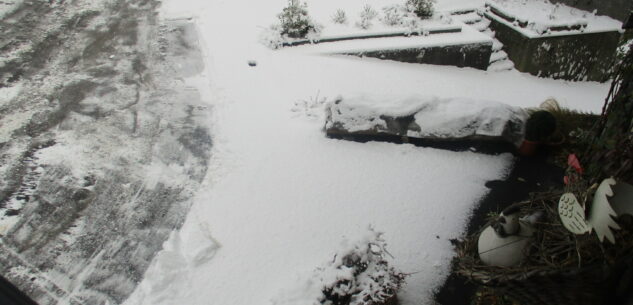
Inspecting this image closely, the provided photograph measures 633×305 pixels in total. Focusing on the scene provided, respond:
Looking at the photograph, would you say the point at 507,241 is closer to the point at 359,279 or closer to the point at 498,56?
the point at 359,279

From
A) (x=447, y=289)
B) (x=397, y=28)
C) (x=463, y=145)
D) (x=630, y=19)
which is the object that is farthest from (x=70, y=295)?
(x=397, y=28)

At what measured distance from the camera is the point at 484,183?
4.20 meters

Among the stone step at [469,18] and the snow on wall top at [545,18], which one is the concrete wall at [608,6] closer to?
the snow on wall top at [545,18]

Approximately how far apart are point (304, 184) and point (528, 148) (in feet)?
8.97

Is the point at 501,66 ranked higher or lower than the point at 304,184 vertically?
higher

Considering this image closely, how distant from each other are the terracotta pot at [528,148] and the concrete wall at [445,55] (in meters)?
2.90

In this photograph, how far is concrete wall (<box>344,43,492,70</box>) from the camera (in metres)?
6.79

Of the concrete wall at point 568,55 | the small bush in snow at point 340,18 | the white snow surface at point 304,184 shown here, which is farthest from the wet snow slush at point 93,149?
the concrete wall at point 568,55

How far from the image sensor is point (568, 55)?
279 inches

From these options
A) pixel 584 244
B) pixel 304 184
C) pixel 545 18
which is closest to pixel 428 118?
pixel 304 184

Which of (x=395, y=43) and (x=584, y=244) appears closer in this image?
(x=584, y=244)

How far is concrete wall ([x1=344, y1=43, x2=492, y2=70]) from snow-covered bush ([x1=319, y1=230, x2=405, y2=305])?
189 inches

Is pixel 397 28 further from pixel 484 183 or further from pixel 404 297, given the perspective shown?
pixel 404 297

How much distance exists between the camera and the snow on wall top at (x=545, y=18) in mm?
7000
